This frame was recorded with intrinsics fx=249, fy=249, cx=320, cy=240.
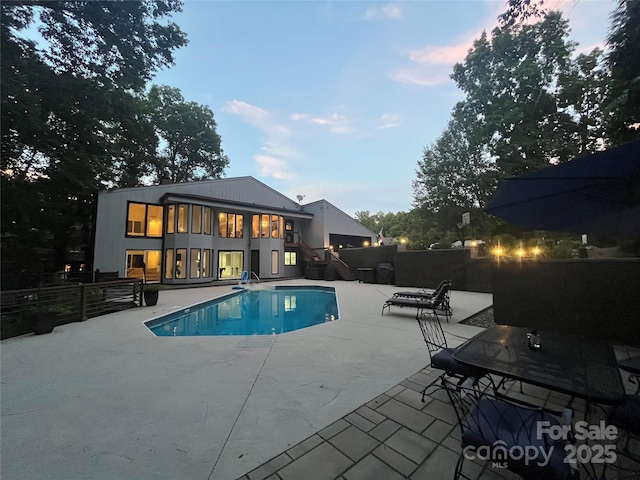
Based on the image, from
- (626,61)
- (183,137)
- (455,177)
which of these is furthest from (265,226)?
(626,61)

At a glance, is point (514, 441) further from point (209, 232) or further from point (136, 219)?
point (136, 219)

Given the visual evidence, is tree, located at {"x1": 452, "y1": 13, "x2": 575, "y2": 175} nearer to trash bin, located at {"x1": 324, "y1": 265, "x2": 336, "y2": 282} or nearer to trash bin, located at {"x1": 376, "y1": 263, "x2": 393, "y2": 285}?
trash bin, located at {"x1": 376, "y1": 263, "x2": 393, "y2": 285}

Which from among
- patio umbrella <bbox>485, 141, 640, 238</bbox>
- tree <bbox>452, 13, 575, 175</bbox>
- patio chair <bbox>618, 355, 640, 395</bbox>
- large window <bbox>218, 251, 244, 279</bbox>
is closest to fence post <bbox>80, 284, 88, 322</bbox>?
patio umbrella <bbox>485, 141, 640, 238</bbox>

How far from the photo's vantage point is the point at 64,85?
8.39m

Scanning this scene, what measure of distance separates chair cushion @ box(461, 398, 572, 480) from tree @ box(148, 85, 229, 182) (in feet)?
84.7

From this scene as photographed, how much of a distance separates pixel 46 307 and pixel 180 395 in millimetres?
5967

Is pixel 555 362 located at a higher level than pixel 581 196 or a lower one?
lower

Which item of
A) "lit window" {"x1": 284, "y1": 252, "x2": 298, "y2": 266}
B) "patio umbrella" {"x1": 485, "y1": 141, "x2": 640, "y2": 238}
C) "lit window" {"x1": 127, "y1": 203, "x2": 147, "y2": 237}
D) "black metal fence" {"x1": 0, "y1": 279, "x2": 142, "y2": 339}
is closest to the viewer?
"patio umbrella" {"x1": 485, "y1": 141, "x2": 640, "y2": 238}

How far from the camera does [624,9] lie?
5.18 metres

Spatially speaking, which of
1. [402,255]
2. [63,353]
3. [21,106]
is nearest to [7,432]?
[63,353]

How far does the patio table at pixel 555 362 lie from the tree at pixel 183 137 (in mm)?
25567

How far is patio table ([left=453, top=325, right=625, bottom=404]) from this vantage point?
158cm

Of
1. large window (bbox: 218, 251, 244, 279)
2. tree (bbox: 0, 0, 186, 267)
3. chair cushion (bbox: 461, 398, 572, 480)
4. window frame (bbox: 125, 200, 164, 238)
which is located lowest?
chair cushion (bbox: 461, 398, 572, 480)

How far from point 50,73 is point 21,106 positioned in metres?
1.43
